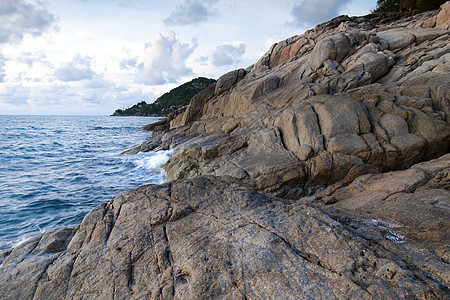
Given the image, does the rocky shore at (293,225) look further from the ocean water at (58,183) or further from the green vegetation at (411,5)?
the green vegetation at (411,5)

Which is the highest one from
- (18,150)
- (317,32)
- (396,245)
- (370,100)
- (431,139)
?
(317,32)

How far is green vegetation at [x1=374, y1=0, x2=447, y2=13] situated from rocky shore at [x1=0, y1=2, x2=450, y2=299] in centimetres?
2427

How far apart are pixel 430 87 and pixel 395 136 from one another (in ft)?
13.7

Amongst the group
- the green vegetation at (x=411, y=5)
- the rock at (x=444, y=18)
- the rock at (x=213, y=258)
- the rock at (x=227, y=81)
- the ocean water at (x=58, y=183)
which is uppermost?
the green vegetation at (x=411, y=5)

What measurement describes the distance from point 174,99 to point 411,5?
106 metres

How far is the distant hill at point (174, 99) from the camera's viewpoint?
119 metres

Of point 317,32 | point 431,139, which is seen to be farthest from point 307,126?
point 317,32

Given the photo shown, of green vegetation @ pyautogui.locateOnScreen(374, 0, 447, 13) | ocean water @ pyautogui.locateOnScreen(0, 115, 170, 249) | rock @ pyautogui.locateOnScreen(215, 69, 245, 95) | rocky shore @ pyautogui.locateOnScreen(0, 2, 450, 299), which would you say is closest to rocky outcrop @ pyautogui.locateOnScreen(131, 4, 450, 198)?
rocky shore @ pyautogui.locateOnScreen(0, 2, 450, 299)

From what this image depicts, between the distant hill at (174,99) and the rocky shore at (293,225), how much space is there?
344ft

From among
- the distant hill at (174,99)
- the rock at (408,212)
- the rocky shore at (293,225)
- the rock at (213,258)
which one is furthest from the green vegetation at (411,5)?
the distant hill at (174,99)

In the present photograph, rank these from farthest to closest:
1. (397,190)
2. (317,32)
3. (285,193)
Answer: (317,32)
(285,193)
(397,190)

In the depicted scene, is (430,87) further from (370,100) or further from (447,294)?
(447,294)

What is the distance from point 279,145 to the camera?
39.9ft

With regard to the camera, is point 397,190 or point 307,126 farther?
point 307,126
